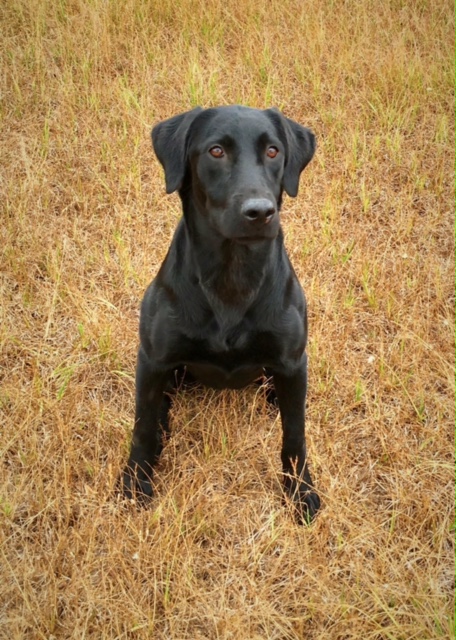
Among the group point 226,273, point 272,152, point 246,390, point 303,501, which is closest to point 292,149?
point 272,152

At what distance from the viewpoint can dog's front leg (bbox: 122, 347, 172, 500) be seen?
2.71 m

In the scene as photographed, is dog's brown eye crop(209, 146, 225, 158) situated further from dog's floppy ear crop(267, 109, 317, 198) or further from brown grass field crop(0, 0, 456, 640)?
brown grass field crop(0, 0, 456, 640)

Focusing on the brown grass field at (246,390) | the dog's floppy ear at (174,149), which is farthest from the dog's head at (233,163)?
the brown grass field at (246,390)

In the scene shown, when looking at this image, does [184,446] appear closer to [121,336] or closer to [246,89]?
[121,336]

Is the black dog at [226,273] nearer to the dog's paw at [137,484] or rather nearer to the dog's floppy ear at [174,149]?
the dog's floppy ear at [174,149]

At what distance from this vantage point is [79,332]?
12.1ft

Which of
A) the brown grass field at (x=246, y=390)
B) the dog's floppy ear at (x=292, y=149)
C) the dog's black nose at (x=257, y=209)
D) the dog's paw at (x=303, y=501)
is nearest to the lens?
the dog's black nose at (x=257, y=209)

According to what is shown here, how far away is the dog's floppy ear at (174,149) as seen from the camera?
2598mm

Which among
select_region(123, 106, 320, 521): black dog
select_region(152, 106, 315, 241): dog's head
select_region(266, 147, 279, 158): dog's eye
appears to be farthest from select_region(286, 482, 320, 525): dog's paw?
select_region(266, 147, 279, 158): dog's eye

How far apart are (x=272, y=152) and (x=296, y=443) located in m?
1.16

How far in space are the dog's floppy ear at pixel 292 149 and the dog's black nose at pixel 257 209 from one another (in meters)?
0.41

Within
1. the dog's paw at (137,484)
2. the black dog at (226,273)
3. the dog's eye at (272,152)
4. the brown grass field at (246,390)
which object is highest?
the dog's eye at (272,152)

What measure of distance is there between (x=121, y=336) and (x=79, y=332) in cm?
24

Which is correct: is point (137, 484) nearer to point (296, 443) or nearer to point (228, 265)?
point (296, 443)
